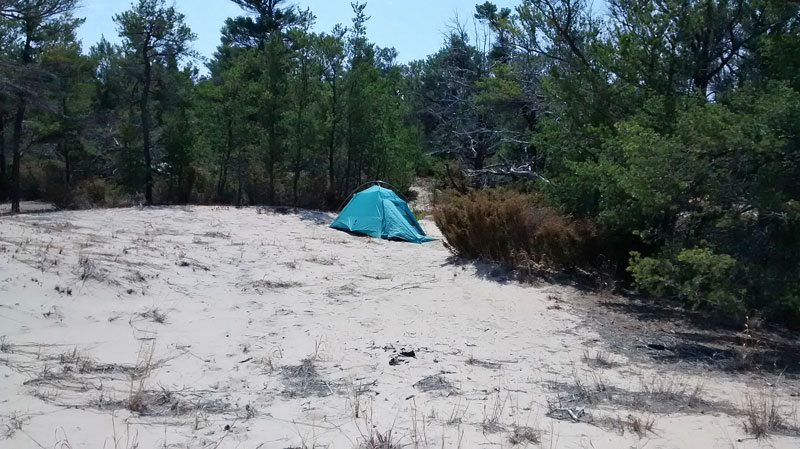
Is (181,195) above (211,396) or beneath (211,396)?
above

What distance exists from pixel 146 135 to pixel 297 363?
53.5 feet

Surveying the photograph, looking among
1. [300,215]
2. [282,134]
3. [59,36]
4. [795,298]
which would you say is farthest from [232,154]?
[795,298]

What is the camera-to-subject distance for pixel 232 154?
74.5 ft

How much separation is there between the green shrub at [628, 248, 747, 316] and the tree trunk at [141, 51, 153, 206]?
1683cm

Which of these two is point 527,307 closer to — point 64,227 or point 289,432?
point 289,432

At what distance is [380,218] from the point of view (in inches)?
689

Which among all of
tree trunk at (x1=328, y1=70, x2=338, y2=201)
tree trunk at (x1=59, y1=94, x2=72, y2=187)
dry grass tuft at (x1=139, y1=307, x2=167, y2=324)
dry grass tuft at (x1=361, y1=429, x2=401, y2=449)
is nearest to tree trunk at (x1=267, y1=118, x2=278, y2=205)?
tree trunk at (x1=328, y1=70, x2=338, y2=201)

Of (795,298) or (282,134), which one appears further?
(282,134)

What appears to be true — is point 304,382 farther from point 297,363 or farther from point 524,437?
point 524,437

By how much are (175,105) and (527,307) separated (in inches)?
638

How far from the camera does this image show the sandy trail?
16.3 feet

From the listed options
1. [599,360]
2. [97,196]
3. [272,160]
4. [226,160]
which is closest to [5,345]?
[599,360]

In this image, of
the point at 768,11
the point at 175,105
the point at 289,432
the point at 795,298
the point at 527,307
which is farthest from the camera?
the point at 175,105

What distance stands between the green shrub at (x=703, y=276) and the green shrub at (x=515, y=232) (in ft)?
11.1
